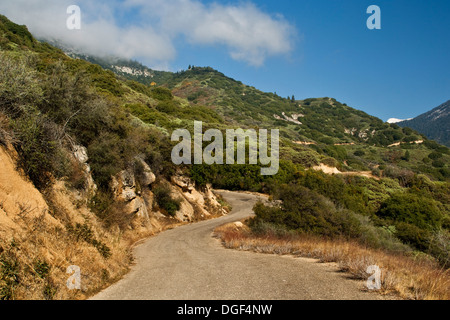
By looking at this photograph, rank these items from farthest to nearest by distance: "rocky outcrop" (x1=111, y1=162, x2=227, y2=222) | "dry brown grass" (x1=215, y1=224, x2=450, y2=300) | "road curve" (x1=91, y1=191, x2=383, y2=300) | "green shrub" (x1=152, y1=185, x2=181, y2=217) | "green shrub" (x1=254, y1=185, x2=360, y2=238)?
"green shrub" (x1=152, y1=185, x2=181, y2=217) < "rocky outcrop" (x1=111, y1=162, x2=227, y2=222) < "green shrub" (x1=254, y1=185, x2=360, y2=238) < "road curve" (x1=91, y1=191, x2=383, y2=300) < "dry brown grass" (x1=215, y1=224, x2=450, y2=300)

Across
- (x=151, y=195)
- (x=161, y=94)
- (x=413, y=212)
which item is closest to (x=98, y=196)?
(x=151, y=195)

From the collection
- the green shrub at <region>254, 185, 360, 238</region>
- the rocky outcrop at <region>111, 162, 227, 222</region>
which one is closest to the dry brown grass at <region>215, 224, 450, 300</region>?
the green shrub at <region>254, 185, 360, 238</region>

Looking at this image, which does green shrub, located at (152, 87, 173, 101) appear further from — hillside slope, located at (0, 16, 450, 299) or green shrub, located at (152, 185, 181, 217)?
green shrub, located at (152, 185, 181, 217)

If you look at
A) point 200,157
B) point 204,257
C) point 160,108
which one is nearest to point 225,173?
point 200,157

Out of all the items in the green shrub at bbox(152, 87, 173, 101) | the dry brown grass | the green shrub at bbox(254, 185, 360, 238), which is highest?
the green shrub at bbox(152, 87, 173, 101)

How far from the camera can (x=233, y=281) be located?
634 cm

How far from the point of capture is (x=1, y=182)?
22.7ft

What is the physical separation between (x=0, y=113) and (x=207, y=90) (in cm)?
15676

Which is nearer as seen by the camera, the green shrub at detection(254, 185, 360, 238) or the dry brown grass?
the dry brown grass

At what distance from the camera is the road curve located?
5.24 m

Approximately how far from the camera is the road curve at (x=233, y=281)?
524cm

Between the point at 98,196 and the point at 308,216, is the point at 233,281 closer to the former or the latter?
the point at 98,196

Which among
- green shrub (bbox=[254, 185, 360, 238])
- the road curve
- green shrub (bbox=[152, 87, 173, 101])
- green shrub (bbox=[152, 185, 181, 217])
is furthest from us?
green shrub (bbox=[152, 87, 173, 101])

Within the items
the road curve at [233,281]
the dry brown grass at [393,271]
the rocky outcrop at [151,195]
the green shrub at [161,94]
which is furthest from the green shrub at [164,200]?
the green shrub at [161,94]
